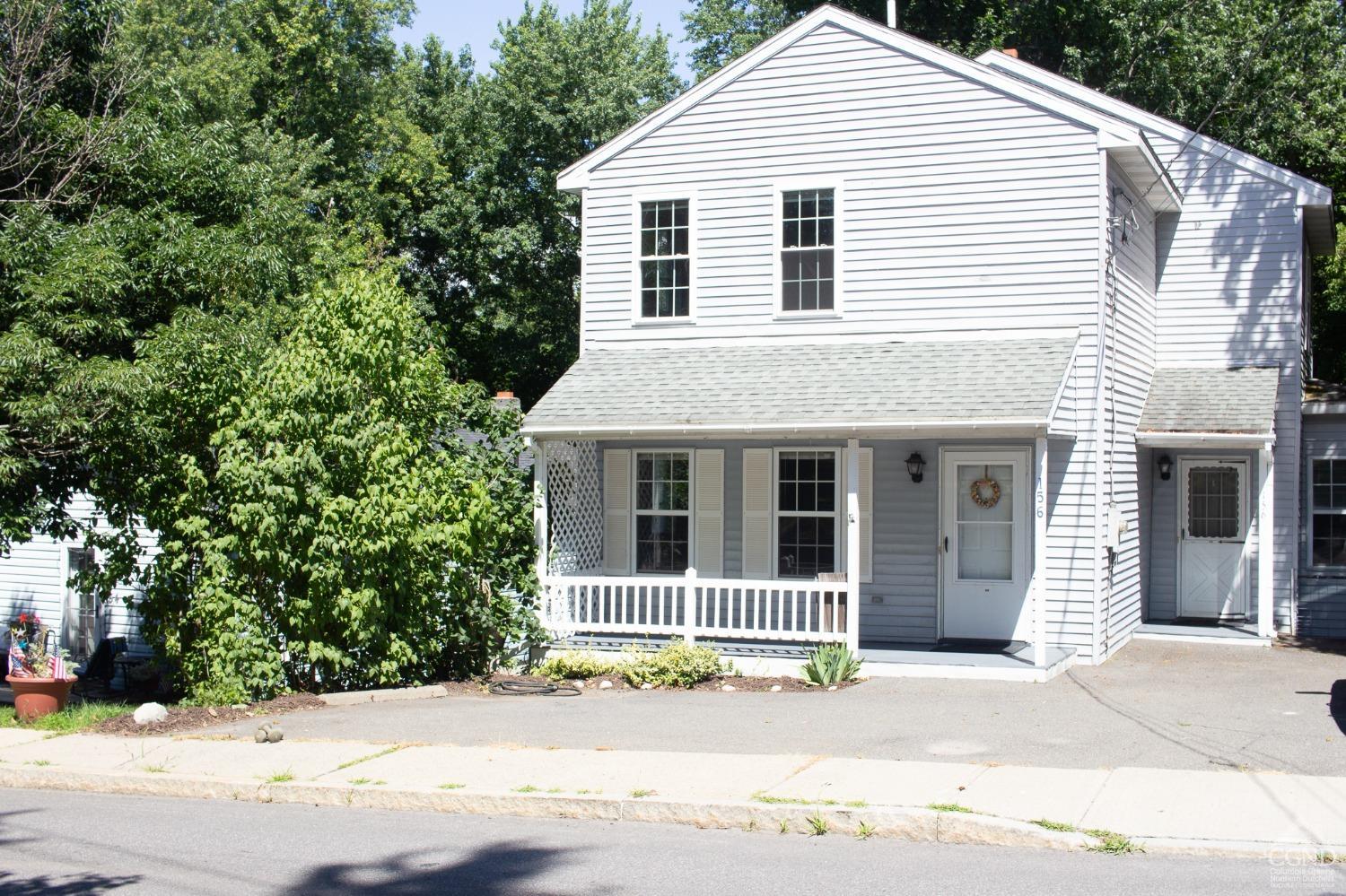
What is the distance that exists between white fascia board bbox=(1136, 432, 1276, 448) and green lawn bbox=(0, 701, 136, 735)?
42.6ft

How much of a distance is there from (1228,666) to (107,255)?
13.2 m

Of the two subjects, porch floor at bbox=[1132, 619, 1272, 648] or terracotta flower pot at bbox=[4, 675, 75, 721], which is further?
porch floor at bbox=[1132, 619, 1272, 648]

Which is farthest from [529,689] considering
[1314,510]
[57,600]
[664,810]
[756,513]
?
[57,600]

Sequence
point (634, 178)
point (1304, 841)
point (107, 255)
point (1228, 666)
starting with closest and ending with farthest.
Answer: point (1304, 841), point (107, 255), point (1228, 666), point (634, 178)

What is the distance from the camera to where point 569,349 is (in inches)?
1385

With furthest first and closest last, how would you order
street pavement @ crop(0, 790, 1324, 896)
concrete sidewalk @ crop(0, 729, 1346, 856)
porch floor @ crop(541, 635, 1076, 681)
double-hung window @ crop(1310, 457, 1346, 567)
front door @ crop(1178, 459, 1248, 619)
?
double-hung window @ crop(1310, 457, 1346, 567), front door @ crop(1178, 459, 1248, 619), porch floor @ crop(541, 635, 1076, 681), concrete sidewalk @ crop(0, 729, 1346, 856), street pavement @ crop(0, 790, 1324, 896)

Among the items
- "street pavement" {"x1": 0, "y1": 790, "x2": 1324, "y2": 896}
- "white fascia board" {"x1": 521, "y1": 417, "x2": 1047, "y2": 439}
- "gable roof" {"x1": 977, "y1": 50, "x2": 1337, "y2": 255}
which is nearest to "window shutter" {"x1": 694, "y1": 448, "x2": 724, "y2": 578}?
"white fascia board" {"x1": 521, "y1": 417, "x2": 1047, "y2": 439}

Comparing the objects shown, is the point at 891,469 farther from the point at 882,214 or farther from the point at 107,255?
the point at 107,255

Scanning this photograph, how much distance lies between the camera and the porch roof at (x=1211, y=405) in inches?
672

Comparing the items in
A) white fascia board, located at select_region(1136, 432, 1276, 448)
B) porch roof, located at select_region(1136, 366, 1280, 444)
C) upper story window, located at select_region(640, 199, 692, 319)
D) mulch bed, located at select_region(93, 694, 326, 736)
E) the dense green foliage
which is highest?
the dense green foliage

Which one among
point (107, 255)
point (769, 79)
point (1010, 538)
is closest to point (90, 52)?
point (107, 255)

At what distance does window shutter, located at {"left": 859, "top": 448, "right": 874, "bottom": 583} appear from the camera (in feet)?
53.9

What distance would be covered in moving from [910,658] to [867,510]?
93.1 inches

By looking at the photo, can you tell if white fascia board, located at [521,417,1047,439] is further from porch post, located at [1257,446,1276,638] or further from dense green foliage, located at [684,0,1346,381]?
Answer: dense green foliage, located at [684,0,1346,381]
